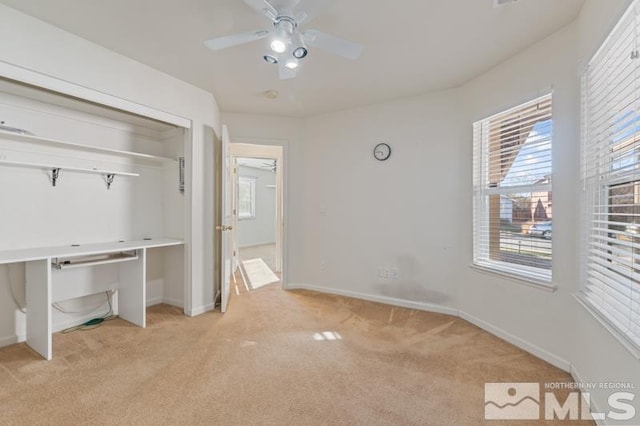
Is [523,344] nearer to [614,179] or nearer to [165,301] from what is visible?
[614,179]

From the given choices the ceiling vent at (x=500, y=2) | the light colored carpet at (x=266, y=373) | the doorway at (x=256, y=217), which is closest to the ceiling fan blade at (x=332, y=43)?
the ceiling vent at (x=500, y=2)

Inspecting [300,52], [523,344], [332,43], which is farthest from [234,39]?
[523,344]

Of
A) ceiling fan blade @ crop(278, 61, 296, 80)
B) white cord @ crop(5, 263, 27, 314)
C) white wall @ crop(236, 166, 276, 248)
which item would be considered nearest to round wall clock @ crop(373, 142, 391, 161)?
ceiling fan blade @ crop(278, 61, 296, 80)

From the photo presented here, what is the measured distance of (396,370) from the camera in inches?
78.4

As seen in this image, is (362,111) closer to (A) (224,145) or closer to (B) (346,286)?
(A) (224,145)

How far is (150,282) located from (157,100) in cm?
206

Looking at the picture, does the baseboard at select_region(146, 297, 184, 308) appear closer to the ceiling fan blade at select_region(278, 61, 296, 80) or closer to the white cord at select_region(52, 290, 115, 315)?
the white cord at select_region(52, 290, 115, 315)

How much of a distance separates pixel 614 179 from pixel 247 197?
789 cm

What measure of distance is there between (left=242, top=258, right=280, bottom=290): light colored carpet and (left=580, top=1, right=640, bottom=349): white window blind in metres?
3.66

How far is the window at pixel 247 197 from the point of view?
818 cm

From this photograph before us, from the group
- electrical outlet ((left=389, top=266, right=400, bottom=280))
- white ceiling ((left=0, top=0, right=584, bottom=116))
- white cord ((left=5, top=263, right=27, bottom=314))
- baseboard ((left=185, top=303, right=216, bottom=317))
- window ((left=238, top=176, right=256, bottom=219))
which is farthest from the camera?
window ((left=238, top=176, right=256, bottom=219))

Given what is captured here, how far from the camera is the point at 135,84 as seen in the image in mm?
2512

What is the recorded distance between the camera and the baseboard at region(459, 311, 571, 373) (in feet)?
6.68

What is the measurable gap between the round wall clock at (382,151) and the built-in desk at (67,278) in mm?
2469
